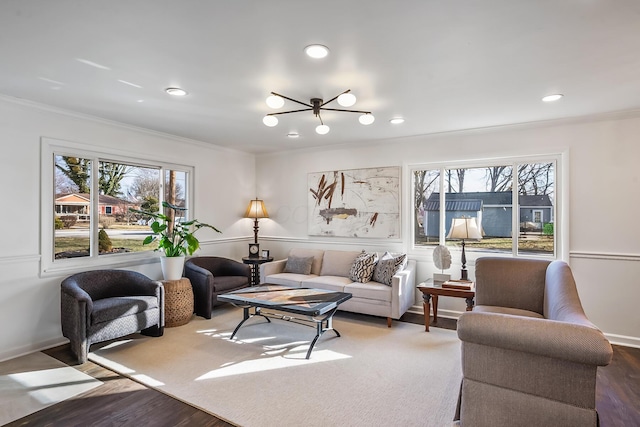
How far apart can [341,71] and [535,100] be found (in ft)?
6.62

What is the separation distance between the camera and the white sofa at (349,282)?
159 inches

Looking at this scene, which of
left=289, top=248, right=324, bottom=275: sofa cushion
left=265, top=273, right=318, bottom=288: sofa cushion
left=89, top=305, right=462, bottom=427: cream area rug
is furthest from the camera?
left=289, top=248, right=324, bottom=275: sofa cushion

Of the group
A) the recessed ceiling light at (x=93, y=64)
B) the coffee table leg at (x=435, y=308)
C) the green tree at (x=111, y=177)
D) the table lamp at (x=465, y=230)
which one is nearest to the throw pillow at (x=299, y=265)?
the coffee table leg at (x=435, y=308)

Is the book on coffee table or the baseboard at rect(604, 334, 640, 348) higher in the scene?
the book on coffee table

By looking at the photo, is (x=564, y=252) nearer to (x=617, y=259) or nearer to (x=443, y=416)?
(x=617, y=259)

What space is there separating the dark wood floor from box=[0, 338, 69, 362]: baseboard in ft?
3.00

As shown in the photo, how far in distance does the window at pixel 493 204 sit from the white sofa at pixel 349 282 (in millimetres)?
769

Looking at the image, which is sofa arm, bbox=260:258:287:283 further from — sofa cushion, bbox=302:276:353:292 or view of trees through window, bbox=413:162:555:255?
view of trees through window, bbox=413:162:555:255

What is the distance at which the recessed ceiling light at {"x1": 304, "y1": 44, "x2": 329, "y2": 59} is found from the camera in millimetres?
2189

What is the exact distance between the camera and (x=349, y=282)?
446 centimetres

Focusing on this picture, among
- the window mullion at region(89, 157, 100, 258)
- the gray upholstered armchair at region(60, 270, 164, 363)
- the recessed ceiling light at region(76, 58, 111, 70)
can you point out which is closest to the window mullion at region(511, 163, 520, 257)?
the gray upholstered armchair at region(60, 270, 164, 363)

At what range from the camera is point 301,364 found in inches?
120

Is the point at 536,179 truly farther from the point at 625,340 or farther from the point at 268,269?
the point at 268,269

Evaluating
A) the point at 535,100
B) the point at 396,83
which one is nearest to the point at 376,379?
the point at 396,83
